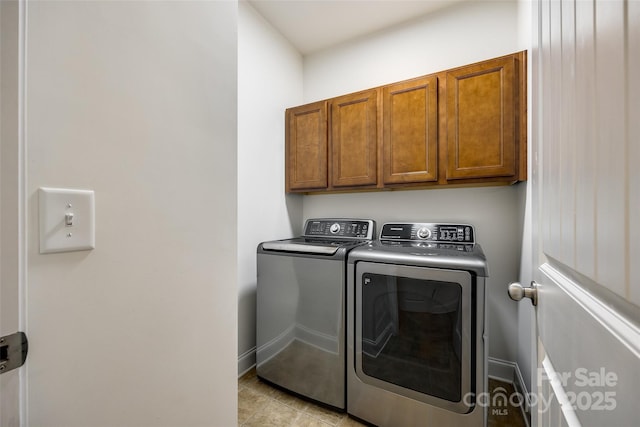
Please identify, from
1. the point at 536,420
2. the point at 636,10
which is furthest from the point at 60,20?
the point at 536,420

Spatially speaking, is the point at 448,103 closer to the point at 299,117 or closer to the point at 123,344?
the point at 299,117

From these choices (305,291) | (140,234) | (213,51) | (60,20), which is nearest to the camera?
(60,20)

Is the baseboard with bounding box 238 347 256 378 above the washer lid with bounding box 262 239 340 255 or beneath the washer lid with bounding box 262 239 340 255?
beneath

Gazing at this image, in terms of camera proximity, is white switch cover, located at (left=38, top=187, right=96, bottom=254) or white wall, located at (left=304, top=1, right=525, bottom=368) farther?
white wall, located at (left=304, top=1, right=525, bottom=368)

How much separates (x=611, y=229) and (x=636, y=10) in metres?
0.23

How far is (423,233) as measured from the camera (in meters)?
1.89

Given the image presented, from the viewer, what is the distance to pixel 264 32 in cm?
213

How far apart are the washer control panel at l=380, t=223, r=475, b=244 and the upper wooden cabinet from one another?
1.02ft

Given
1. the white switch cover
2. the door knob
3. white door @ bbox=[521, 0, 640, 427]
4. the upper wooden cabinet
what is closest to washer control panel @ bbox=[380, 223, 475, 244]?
the upper wooden cabinet

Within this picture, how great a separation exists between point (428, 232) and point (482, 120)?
78 cm

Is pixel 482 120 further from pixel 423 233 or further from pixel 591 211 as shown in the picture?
pixel 591 211

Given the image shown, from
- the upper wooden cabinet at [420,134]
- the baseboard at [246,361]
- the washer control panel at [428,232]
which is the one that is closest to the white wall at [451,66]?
the washer control panel at [428,232]

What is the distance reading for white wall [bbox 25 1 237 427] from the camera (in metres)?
0.47

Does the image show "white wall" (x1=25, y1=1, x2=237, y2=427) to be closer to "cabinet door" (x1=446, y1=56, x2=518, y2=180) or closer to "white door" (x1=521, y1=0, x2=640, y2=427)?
"white door" (x1=521, y1=0, x2=640, y2=427)
